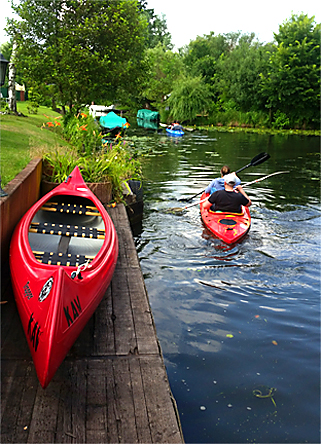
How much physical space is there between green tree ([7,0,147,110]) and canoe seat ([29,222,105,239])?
11.8m

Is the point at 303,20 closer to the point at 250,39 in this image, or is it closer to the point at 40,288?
the point at 250,39

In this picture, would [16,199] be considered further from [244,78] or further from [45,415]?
[244,78]

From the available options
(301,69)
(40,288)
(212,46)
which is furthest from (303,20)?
(40,288)

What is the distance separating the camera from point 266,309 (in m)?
5.56

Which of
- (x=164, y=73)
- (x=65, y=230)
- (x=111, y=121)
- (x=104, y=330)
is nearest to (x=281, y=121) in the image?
(x=164, y=73)

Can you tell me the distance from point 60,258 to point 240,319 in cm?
246

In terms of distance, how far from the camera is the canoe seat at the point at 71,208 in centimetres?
608

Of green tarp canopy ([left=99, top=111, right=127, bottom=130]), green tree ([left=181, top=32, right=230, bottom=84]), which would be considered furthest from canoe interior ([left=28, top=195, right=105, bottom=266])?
green tree ([left=181, top=32, right=230, bottom=84])

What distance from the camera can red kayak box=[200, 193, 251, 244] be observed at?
306 inches

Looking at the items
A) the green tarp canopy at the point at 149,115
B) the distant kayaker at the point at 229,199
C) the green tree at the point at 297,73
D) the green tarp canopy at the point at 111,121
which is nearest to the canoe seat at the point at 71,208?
the distant kayaker at the point at 229,199

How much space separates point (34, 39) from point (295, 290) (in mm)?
15927

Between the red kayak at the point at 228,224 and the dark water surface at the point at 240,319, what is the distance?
18 centimetres

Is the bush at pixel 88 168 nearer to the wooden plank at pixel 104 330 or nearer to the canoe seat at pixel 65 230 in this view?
the canoe seat at pixel 65 230

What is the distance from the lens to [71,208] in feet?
20.5
